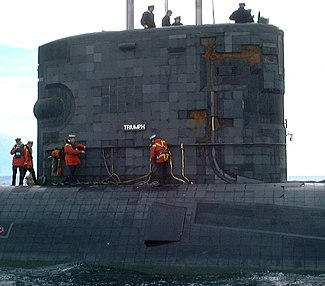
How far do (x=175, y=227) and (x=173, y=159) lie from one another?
1.90 metres

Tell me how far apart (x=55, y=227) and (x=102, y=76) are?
335 centimetres

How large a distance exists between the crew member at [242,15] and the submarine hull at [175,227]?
11.9 feet

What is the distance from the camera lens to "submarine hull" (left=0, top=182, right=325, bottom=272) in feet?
36.5

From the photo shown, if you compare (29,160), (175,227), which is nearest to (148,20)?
(29,160)

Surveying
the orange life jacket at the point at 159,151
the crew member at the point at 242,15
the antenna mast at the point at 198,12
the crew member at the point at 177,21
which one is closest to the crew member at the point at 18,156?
the orange life jacket at the point at 159,151

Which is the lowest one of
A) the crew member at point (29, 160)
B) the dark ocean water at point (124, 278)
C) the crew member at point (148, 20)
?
the dark ocean water at point (124, 278)

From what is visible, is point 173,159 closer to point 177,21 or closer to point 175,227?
point 175,227

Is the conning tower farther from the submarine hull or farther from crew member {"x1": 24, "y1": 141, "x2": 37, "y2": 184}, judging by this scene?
crew member {"x1": 24, "y1": 141, "x2": 37, "y2": 184}

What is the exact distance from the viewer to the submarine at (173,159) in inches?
459

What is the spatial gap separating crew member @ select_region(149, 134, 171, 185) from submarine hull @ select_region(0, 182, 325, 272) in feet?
1.04

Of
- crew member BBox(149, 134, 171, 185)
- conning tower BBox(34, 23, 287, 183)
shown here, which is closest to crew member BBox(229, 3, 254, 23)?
conning tower BBox(34, 23, 287, 183)

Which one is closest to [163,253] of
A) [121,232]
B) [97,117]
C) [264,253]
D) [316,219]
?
[121,232]

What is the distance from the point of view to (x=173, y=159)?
13.4 meters

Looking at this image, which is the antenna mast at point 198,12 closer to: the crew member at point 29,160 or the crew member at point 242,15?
the crew member at point 242,15
